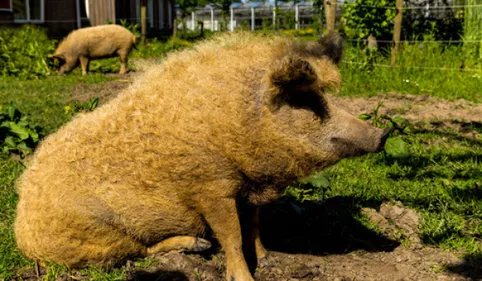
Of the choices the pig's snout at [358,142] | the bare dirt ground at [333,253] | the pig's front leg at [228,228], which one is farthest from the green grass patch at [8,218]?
the pig's snout at [358,142]

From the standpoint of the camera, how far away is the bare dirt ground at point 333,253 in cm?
380

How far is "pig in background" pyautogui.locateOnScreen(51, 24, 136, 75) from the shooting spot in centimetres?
1584

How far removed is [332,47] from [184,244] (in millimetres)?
1563

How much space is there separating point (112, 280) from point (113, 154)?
2.54 feet

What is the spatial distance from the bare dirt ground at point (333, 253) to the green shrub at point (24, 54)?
1128cm

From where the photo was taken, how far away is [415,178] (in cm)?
564

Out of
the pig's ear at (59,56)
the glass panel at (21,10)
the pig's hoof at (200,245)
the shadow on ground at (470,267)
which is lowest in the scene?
the shadow on ground at (470,267)

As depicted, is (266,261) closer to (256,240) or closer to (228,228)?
(256,240)

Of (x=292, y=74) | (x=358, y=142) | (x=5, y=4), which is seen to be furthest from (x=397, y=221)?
(x=5, y=4)

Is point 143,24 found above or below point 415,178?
above

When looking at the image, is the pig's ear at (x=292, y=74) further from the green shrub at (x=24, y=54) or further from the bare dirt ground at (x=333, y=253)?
the green shrub at (x=24, y=54)

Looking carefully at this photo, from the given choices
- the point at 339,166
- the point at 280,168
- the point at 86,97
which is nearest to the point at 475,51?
the point at 339,166

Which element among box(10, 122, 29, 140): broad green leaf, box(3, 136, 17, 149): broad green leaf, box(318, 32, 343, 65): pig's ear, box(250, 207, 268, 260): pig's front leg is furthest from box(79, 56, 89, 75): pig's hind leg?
box(318, 32, 343, 65): pig's ear

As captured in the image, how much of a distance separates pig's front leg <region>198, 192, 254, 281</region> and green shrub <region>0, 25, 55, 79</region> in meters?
11.9
